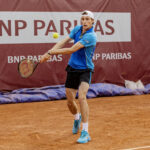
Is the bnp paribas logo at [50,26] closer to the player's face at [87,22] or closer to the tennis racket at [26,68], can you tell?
the tennis racket at [26,68]

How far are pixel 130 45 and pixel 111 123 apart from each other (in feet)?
12.3

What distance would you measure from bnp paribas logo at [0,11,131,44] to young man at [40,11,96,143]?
350 centimetres

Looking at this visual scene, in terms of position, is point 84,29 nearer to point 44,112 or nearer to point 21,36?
point 44,112

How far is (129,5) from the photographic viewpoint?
30.2 ft

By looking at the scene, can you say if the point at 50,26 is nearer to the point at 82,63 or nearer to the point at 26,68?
the point at 26,68

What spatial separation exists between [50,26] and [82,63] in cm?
381

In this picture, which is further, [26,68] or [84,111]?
[26,68]

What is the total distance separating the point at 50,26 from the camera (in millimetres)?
8539

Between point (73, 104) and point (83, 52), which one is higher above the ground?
point (83, 52)

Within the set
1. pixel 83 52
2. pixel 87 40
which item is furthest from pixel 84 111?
pixel 87 40

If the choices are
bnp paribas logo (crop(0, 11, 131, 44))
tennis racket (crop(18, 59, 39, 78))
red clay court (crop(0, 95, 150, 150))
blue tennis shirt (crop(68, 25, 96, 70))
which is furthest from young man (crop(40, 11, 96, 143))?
bnp paribas logo (crop(0, 11, 131, 44))

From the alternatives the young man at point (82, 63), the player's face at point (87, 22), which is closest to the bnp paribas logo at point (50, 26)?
the young man at point (82, 63)

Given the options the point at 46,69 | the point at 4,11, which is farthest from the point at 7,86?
the point at 4,11

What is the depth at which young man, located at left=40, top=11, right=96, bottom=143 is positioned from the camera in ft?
15.3
